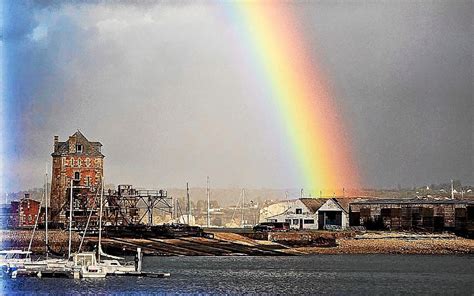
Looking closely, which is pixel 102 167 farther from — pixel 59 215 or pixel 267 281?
pixel 267 281

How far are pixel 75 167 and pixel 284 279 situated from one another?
1897 inches

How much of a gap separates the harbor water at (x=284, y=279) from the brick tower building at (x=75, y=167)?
21.0 m

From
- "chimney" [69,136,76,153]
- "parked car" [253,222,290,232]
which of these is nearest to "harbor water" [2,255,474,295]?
"parked car" [253,222,290,232]

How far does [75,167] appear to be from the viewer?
4523 inches

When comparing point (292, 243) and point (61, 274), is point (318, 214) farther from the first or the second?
point (61, 274)

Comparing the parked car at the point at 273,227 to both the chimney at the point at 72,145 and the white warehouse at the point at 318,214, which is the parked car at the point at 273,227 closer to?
the white warehouse at the point at 318,214

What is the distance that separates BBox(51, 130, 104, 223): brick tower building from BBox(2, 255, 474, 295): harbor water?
21.0 m

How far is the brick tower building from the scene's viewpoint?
113 m

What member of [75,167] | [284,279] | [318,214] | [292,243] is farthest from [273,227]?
[284,279]

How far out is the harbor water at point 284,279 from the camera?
207 ft

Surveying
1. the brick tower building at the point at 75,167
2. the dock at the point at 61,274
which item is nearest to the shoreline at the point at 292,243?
the brick tower building at the point at 75,167

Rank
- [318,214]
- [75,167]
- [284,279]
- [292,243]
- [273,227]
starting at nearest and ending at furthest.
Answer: [284,279] → [292,243] → [75,167] → [273,227] → [318,214]

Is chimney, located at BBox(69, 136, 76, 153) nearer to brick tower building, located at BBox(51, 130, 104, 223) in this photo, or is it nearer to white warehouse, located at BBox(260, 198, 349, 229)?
brick tower building, located at BBox(51, 130, 104, 223)

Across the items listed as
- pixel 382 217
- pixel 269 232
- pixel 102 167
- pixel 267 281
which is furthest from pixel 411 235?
pixel 267 281
